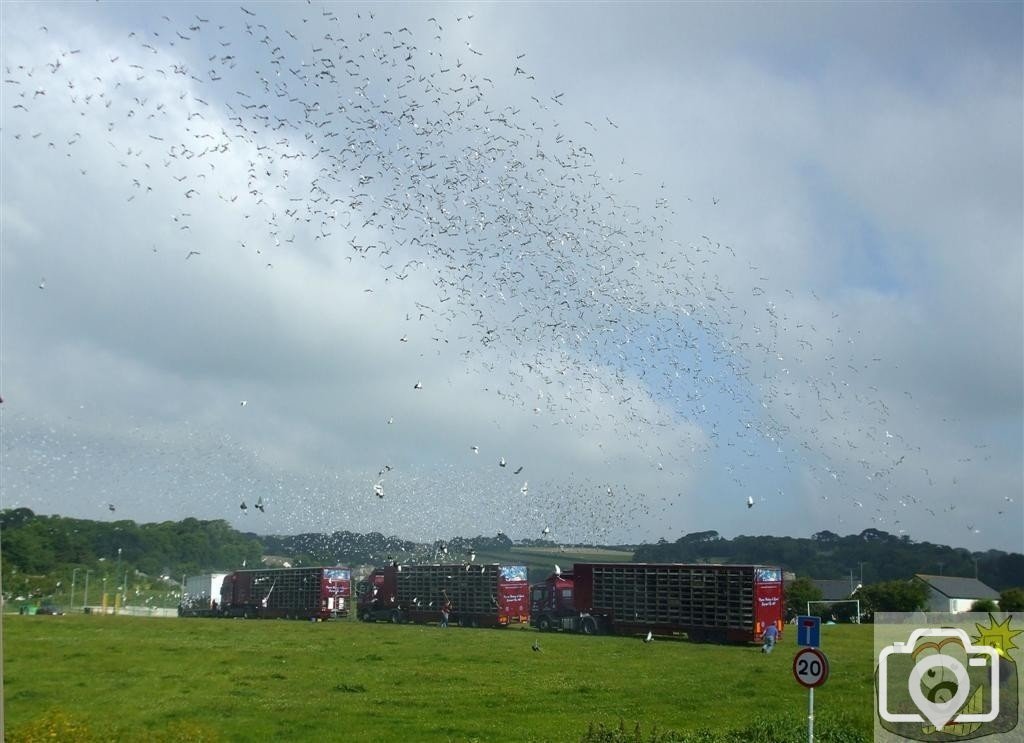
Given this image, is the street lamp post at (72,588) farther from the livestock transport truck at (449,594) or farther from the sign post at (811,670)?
the sign post at (811,670)

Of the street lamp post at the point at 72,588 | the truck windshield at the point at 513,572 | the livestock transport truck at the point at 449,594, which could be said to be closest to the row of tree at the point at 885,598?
the truck windshield at the point at 513,572

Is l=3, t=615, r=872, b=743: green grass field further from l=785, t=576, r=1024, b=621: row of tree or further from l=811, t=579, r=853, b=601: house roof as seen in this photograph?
l=811, t=579, r=853, b=601: house roof

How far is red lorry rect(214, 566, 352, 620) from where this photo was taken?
8038 centimetres

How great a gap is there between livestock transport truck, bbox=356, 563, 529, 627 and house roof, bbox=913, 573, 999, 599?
28.9 m

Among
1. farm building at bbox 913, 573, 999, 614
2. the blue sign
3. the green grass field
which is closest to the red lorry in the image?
the green grass field

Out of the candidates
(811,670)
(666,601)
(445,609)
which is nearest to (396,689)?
(811,670)

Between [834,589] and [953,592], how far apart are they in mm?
13210

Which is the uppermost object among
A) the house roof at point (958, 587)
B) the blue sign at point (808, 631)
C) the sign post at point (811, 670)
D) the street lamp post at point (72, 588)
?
the blue sign at point (808, 631)

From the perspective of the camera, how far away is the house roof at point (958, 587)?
69.1 meters

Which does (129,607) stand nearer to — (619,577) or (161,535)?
(161,535)

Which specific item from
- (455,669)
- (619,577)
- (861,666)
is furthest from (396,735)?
(619,577)

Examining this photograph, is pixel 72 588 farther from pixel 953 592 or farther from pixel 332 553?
pixel 953 592

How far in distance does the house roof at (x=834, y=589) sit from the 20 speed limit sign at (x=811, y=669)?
57626mm

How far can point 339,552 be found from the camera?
4279 inches
